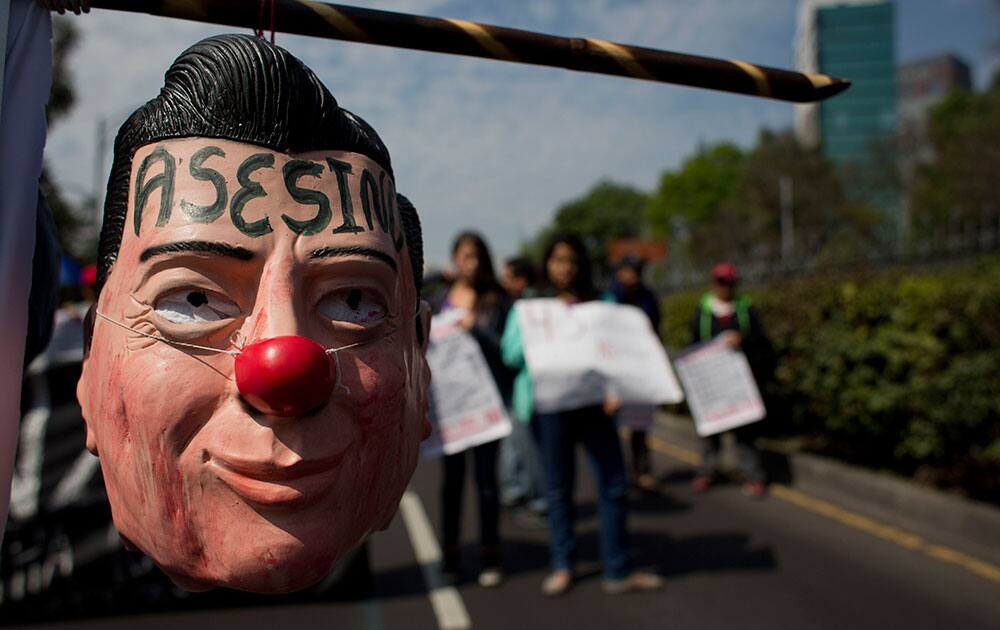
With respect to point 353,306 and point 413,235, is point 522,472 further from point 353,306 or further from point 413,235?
point 353,306

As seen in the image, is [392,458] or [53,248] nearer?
[392,458]

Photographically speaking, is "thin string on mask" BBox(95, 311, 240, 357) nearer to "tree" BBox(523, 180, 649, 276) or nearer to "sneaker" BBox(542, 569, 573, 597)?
"sneaker" BBox(542, 569, 573, 597)

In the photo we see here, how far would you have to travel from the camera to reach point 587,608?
4.59m

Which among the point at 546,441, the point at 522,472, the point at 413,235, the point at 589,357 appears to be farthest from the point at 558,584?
the point at 413,235

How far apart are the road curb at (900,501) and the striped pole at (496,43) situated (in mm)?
4930

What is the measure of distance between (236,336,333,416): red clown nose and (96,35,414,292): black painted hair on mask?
0.29 meters

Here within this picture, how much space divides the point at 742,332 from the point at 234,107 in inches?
243

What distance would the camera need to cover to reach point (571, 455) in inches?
187

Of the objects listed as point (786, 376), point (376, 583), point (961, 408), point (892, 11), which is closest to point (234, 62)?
point (376, 583)

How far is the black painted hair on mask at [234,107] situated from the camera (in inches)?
44.5

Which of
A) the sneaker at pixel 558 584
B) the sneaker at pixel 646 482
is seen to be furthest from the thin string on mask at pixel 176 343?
the sneaker at pixel 646 482

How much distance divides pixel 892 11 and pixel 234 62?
5961 inches

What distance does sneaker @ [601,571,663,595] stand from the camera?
190 inches

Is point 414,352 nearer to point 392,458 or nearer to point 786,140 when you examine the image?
point 392,458
